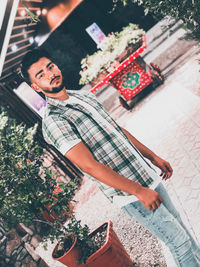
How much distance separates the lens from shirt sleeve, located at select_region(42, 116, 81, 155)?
1411 mm

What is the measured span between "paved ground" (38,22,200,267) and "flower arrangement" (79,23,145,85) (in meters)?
1.63

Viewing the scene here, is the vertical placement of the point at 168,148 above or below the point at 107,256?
below

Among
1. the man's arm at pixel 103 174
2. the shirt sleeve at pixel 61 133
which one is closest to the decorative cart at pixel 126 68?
the shirt sleeve at pixel 61 133

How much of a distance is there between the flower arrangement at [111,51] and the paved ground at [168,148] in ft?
5.36

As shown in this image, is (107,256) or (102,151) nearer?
(102,151)

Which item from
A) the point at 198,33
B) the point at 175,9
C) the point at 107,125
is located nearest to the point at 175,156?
the point at 198,33

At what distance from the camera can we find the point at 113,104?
8539mm

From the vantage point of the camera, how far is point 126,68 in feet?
20.0

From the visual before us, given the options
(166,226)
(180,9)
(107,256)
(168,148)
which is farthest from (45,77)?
(168,148)

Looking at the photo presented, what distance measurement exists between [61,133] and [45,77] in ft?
1.89

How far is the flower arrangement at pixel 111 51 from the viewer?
584cm

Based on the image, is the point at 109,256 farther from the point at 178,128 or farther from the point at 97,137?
the point at 178,128

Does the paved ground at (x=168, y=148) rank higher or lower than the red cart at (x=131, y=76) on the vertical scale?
lower

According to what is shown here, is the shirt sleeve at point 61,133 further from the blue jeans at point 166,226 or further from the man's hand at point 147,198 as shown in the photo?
the blue jeans at point 166,226
